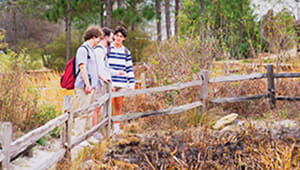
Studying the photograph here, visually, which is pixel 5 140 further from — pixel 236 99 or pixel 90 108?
pixel 236 99

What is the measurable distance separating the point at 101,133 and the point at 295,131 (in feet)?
9.06

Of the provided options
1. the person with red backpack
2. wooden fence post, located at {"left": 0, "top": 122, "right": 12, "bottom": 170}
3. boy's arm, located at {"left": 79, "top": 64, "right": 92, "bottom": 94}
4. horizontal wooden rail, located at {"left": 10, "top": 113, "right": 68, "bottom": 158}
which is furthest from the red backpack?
wooden fence post, located at {"left": 0, "top": 122, "right": 12, "bottom": 170}

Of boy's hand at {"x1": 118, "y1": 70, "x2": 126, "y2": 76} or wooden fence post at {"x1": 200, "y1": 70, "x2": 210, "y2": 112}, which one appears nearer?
boy's hand at {"x1": 118, "y1": 70, "x2": 126, "y2": 76}

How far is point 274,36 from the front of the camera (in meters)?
7.22

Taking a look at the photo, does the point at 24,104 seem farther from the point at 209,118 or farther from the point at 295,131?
the point at 295,131

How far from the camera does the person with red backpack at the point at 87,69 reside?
386 centimetres

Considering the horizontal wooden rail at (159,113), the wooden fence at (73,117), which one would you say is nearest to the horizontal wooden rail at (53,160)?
the wooden fence at (73,117)

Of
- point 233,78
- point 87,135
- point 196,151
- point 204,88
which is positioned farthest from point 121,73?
point 233,78

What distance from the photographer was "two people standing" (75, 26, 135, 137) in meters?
3.92

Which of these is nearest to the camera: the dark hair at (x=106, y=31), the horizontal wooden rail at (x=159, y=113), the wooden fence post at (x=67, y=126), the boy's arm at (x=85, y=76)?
the wooden fence post at (x=67, y=126)

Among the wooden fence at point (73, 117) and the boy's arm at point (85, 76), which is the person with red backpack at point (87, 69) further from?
the wooden fence at point (73, 117)

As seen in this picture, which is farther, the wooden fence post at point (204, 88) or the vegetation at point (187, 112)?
the wooden fence post at point (204, 88)

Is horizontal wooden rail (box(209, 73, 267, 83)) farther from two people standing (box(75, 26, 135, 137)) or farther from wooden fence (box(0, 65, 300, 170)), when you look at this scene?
two people standing (box(75, 26, 135, 137))

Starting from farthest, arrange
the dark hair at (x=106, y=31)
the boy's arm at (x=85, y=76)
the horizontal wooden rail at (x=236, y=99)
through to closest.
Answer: the horizontal wooden rail at (x=236, y=99) < the dark hair at (x=106, y=31) < the boy's arm at (x=85, y=76)
